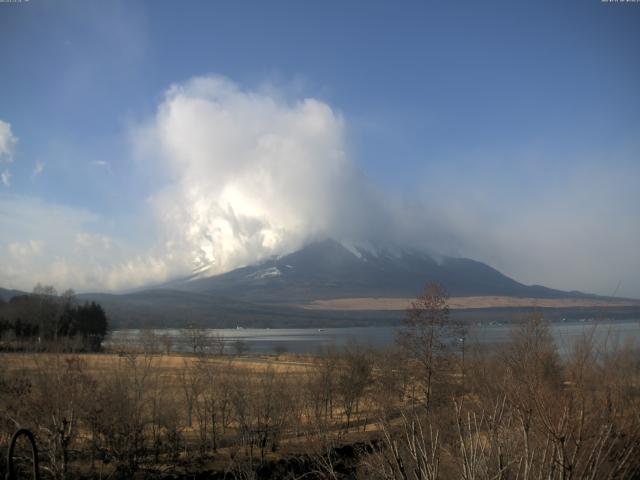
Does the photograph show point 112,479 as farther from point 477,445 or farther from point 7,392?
point 477,445

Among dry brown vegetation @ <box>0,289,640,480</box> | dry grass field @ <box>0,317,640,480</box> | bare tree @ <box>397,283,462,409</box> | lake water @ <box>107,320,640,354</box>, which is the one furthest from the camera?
bare tree @ <box>397,283,462,409</box>

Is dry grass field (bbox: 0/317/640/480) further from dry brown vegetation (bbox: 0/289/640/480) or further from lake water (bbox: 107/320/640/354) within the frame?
lake water (bbox: 107/320/640/354)

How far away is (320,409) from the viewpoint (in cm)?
3234

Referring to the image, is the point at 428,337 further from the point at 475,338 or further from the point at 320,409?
the point at 320,409

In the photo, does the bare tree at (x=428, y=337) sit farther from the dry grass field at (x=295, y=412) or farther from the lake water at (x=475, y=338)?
the lake water at (x=475, y=338)

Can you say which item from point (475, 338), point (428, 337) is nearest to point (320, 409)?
point (428, 337)

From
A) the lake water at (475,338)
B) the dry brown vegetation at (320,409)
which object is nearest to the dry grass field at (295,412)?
the dry brown vegetation at (320,409)

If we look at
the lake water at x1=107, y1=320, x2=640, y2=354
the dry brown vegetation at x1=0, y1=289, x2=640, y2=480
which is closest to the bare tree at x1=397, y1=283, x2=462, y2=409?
the dry brown vegetation at x1=0, y1=289, x2=640, y2=480

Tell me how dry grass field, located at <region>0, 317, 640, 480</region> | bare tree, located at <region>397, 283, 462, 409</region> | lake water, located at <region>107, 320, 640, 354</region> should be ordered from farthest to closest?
bare tree, located at <region>397, 283, 462, 409</region> < dry grass field, located at <region>0, 317, 640, 480</region> < lake water, located at <region>107, 320, 640, 354</region>

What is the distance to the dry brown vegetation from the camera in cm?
900

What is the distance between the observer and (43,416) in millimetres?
18078

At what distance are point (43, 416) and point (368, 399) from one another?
24.0 meters

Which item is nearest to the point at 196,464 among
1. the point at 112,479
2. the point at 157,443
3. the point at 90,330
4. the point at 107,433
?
the point at 157,443

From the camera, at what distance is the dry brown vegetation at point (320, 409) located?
9000 mm
